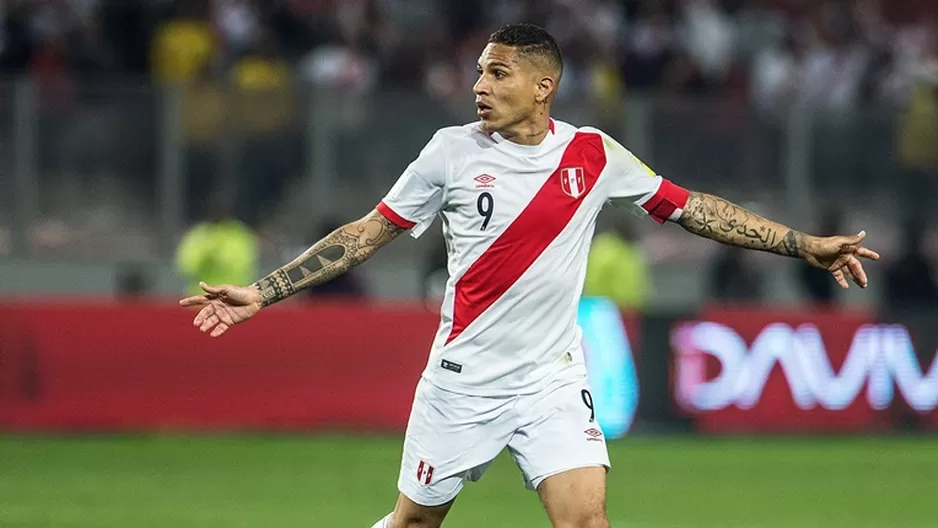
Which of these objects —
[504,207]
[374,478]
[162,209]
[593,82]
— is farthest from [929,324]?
[504,207]

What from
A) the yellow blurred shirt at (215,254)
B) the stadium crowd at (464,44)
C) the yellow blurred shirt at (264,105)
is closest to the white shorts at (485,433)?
the yellow blurred shirt at (215,254)

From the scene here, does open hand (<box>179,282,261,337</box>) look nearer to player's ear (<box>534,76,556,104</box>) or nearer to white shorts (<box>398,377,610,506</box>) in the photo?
white shorts (<box>398,377,610,506</box>)

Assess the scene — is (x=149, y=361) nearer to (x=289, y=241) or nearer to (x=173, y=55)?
(x=289, y=241)

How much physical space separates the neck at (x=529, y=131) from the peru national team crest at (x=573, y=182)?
0.18 metres

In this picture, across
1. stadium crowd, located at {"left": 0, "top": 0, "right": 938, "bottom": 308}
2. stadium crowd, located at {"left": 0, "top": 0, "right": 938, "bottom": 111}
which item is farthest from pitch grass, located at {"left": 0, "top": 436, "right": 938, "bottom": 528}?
stadium crowd, located at {"left": 0, "top": 0, "right": 938, "bottom": 111}

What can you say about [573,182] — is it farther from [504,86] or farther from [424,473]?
[424,473]

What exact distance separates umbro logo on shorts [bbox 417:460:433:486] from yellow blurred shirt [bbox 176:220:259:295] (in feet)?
33.7

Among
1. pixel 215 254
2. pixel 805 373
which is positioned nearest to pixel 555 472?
pixel 805 373

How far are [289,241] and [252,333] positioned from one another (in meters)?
2.16

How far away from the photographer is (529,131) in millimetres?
7367

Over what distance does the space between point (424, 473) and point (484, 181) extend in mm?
1216

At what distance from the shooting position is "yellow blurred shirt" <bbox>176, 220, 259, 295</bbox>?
1739 centimetres

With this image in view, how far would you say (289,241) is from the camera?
18.0 meters

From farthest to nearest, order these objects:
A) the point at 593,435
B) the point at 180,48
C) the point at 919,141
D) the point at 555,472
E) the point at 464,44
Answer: the point at 464,44, the point at 180,48, the point at 919,141, the point at 593,435, the point at 555,472
